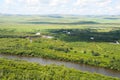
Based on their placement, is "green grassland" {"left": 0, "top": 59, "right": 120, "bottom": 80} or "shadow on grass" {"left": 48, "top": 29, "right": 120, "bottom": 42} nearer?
"green grassland" {"left": 0, "top": 59, "right": 120, "bottom": 80}

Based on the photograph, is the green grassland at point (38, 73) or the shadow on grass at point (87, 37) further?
the shadow on grass at point (87, 37)

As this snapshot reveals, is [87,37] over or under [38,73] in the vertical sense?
under

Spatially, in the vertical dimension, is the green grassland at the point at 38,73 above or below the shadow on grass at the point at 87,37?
above

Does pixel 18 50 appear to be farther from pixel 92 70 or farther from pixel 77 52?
pixel 92 70

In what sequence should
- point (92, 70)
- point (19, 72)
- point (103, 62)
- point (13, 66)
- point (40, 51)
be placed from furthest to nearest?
point (40, 51)
point (103, 62)
point (92, 70)
point (13, 66)
point (19, 72)

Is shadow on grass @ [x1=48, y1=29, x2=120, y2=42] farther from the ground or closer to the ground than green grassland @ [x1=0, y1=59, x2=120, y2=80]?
closer to the ground

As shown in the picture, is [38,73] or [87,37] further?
[87,37]

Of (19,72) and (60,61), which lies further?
(60,61)

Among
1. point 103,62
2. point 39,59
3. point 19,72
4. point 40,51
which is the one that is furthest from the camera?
point 40,51

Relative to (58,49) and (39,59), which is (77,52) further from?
(39,59)

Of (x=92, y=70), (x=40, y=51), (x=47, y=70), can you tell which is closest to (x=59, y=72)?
(x=47, y=70)
